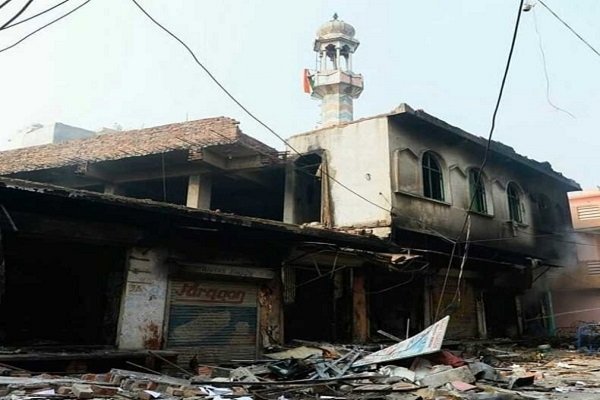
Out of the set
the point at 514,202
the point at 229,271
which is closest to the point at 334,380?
the point at 229,271

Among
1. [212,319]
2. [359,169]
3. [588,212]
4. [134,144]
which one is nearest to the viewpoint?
[212,319]

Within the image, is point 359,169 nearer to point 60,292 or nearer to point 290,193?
point 290,193

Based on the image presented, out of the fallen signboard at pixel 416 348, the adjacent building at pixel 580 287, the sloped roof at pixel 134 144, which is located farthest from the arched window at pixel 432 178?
the adjacent building at pixel 580 287

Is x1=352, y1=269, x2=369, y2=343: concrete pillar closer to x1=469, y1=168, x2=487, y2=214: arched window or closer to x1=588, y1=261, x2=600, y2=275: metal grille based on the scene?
x1=469, y1=168, x2=487, y2=214: arched window

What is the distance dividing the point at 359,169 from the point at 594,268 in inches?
574

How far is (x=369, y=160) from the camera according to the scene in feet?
44.8

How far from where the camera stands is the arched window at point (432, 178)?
14391 millimetres

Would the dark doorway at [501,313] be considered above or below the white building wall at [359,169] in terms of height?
below

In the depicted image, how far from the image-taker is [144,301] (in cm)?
859

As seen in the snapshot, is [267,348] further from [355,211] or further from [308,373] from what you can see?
[355,211]

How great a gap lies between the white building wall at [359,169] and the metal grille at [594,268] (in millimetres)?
14047

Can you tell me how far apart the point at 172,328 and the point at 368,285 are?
5.44 m

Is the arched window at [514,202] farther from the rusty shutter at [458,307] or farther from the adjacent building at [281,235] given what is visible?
the rusty shutter at [458,307]

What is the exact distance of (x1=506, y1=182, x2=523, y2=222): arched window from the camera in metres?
17.4
